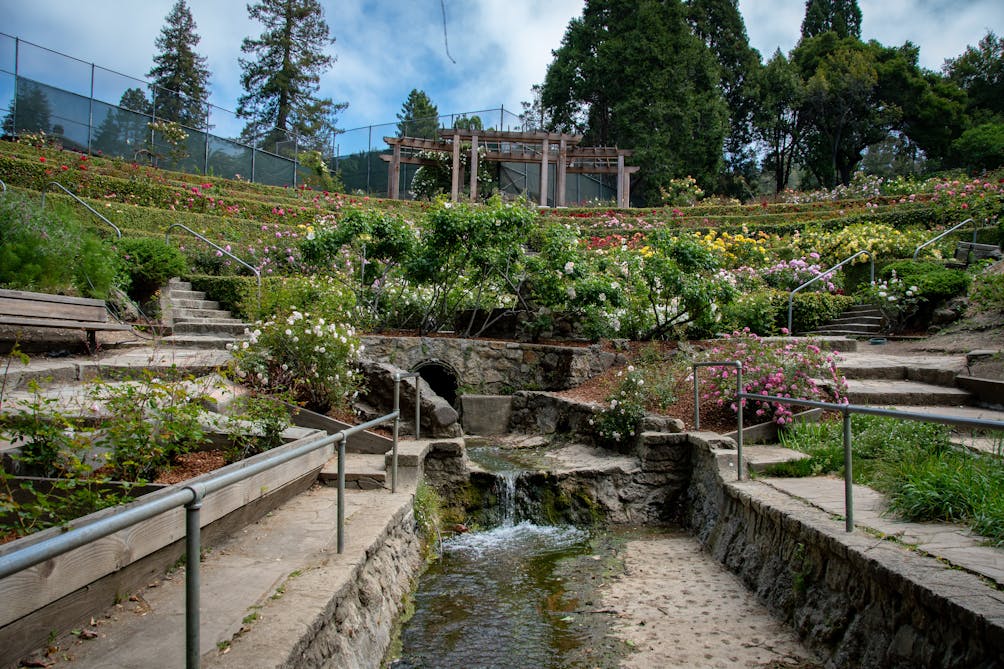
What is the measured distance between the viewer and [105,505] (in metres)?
2.84

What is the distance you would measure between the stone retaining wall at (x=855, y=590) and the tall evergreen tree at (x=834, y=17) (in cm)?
4433

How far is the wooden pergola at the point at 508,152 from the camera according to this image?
90.9ft

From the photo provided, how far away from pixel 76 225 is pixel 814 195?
25.4 m

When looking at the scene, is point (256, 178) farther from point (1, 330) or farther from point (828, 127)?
point (828, 127)

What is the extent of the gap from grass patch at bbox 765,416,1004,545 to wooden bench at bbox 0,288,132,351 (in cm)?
726

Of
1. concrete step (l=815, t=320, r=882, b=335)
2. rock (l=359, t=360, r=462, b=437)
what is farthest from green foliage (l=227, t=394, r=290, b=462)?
concrete step (l=815, t=320, r=882, b=335)

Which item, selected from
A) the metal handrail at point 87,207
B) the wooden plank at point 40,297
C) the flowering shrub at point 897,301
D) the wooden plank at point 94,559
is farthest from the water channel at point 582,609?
the flowering shrub at point 897,301

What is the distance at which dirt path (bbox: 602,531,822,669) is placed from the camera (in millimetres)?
3627

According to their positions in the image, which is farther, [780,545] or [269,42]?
[269,42]

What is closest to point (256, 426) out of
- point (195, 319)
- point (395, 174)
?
point (195, 319)

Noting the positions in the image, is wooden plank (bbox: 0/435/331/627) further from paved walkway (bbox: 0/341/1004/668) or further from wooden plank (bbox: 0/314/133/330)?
wooden plank (bbox: 0/314/133/330)

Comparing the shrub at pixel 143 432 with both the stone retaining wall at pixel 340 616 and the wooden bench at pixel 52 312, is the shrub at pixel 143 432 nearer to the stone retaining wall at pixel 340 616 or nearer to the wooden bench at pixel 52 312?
the stone retaining wall at pixel 340 616

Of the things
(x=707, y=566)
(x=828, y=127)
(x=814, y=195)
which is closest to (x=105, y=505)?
(x=707, y=566)

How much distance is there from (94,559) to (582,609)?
121 inches
